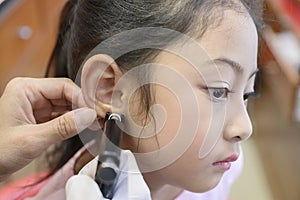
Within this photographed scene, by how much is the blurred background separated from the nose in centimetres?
86

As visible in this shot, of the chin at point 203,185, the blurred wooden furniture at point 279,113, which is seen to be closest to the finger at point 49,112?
the chin at point 203,185

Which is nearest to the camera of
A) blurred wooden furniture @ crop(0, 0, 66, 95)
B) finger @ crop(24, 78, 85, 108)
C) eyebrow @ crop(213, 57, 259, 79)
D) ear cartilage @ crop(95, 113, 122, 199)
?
ear cartilage @ crop(95, 113, 122, 199)

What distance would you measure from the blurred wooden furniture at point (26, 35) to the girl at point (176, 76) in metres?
0.79

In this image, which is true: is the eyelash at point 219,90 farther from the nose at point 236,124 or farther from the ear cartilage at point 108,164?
the ear cartilage at point 108,164

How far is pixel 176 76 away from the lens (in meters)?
0.69

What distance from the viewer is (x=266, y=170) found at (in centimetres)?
183

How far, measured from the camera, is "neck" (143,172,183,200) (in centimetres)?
84

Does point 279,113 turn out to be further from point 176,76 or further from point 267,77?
point 176,76

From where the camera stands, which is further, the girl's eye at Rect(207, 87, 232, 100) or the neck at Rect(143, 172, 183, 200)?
the neck at Rect(143, 172, 183, 200)

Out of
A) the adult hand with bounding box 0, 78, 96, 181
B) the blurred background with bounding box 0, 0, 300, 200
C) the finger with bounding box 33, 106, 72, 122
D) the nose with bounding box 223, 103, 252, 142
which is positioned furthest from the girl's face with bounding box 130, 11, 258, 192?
the blurred background with bounding box 0, 0, 300, 200

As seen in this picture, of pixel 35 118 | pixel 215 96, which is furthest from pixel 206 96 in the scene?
pixel 35 118

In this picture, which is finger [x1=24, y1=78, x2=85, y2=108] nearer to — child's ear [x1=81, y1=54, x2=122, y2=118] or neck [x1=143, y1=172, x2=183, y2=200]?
child's ear [x1=81, y1=54, x2=122, y2=118]

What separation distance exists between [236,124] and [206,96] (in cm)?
6

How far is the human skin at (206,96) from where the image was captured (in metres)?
0.69
